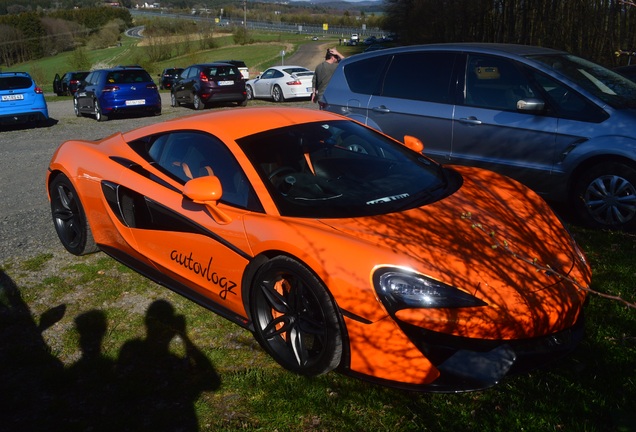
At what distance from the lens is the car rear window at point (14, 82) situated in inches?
632

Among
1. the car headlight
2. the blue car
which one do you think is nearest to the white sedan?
the blue car

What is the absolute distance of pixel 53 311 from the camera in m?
4.52

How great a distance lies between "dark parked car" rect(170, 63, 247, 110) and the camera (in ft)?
70.0

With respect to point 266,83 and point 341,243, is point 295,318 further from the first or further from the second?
point 266,83

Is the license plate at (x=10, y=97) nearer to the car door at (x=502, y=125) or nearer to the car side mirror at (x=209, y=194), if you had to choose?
the car door at (x=502, y=125)

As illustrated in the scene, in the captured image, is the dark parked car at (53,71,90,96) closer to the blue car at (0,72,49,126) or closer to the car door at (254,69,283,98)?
the car door at (254,69,283,98)

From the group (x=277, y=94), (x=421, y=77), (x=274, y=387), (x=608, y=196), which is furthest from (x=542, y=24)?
(x=274, y=387)

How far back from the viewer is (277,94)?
23.2 m

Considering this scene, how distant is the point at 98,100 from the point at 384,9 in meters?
31.2

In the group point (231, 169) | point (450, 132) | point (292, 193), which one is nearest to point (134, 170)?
point (231, 169)

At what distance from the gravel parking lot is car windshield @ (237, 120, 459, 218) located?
2833mm

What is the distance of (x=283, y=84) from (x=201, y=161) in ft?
62.3

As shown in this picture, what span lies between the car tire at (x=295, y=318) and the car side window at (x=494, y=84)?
146 inches

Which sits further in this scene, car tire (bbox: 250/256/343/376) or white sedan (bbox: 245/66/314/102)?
white sedan (bbox: 245/66/314/102)
